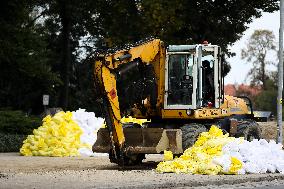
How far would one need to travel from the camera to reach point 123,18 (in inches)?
1988

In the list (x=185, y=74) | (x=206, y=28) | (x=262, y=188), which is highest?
(x=206, y=28)

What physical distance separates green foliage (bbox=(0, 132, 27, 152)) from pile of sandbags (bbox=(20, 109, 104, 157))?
264 cm

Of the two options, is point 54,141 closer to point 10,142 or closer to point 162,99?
point 10,142

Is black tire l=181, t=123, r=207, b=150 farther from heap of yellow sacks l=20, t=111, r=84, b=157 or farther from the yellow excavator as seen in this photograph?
heap of yellow sacks l=20, t=111, r=84, b=157

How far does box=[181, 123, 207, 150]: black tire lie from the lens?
72.1 feet

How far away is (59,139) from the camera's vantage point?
2967 cm

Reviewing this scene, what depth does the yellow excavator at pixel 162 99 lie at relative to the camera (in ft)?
70.2

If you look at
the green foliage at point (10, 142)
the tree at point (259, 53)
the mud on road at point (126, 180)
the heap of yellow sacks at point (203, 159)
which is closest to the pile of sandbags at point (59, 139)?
the green foliage at point (10, 142)

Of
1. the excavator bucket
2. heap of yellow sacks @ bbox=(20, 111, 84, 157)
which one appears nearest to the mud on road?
the excavator bucket

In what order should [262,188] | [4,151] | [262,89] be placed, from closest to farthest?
[262,188] → [4,151] → [262,89]

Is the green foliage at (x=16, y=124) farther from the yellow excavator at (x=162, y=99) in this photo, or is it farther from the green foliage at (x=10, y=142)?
the yellow excavator at (x=162, y=99)

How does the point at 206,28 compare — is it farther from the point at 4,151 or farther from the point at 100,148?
the point at 100,148

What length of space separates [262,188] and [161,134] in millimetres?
5083

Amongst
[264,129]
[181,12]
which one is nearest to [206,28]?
[181,12]
